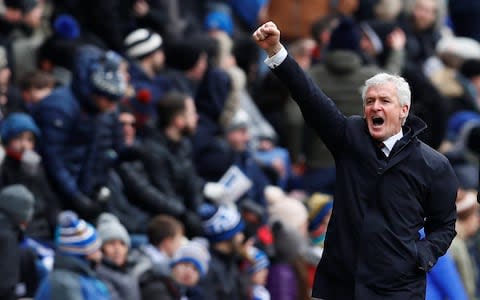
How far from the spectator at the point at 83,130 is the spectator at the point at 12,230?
108 centimetres

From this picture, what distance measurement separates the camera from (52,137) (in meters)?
13.2

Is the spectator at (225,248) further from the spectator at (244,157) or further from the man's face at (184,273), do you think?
the spectator at (244,157)

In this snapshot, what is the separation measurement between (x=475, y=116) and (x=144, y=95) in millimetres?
4627

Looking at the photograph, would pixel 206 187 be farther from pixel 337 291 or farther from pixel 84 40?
pixel 337 291

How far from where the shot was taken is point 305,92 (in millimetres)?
8961

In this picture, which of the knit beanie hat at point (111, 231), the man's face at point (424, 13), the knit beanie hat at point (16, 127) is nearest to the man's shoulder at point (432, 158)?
the knit beanie hat at point (111, 231)

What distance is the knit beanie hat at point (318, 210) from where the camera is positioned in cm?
1484

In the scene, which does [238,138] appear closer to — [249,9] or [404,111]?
[249,9]

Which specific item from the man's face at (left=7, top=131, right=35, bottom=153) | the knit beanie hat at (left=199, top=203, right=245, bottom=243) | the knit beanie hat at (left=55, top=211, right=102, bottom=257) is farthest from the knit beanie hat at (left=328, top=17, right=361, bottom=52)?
the knit beanie hat at (left=55, top=211, right=102, bottom=257)

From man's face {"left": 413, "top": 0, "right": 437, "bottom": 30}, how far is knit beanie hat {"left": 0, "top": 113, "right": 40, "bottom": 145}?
878 cm

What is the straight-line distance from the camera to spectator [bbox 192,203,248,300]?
44.5ft

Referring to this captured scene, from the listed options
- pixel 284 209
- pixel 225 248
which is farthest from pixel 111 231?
pixel 284 209

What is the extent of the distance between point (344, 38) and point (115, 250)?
521cm

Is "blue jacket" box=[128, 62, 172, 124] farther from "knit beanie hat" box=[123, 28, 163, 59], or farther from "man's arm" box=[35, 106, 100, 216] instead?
"man's arm" box=[35, 106, 100, 216]
